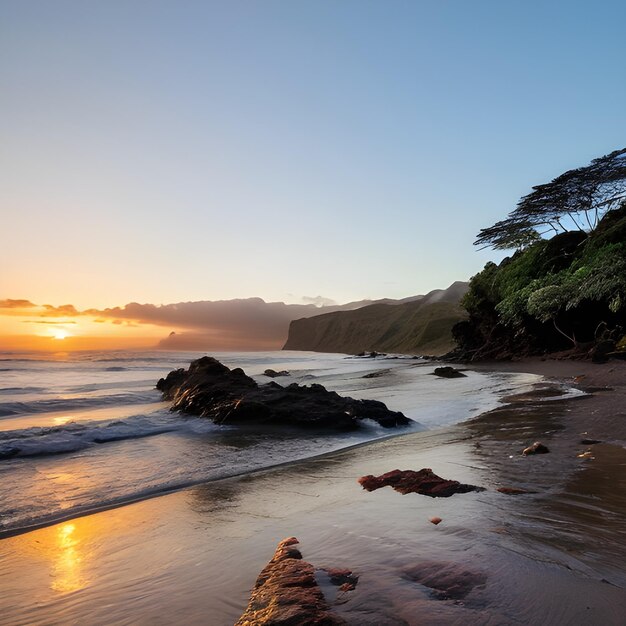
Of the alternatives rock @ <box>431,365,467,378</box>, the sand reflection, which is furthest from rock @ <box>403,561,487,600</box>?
rock @ <box>431,365,467,378</box>

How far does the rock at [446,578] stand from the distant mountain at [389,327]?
221ft

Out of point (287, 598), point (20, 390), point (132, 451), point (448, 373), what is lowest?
point (448, 373)

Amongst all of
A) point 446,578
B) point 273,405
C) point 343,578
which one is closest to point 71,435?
point 273,405

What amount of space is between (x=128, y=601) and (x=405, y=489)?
2.44 metres

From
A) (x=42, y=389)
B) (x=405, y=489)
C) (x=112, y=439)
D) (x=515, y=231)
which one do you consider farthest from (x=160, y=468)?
(x=515, y=231)

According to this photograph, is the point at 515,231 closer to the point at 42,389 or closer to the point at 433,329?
the point at 42,389

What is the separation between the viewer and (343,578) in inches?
92.0

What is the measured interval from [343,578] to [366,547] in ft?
1.55

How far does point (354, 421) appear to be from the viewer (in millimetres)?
8695

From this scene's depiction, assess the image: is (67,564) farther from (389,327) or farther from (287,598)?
(389,327)

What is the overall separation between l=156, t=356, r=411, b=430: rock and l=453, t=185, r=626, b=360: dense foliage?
43.1 feet

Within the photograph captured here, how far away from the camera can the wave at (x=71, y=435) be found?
23.7 ft

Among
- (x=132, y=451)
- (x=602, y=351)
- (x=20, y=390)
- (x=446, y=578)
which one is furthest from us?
(x=20, y=390)

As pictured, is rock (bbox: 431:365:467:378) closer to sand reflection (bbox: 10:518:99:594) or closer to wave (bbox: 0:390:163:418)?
wave (bbox: 0:390:163:418)
